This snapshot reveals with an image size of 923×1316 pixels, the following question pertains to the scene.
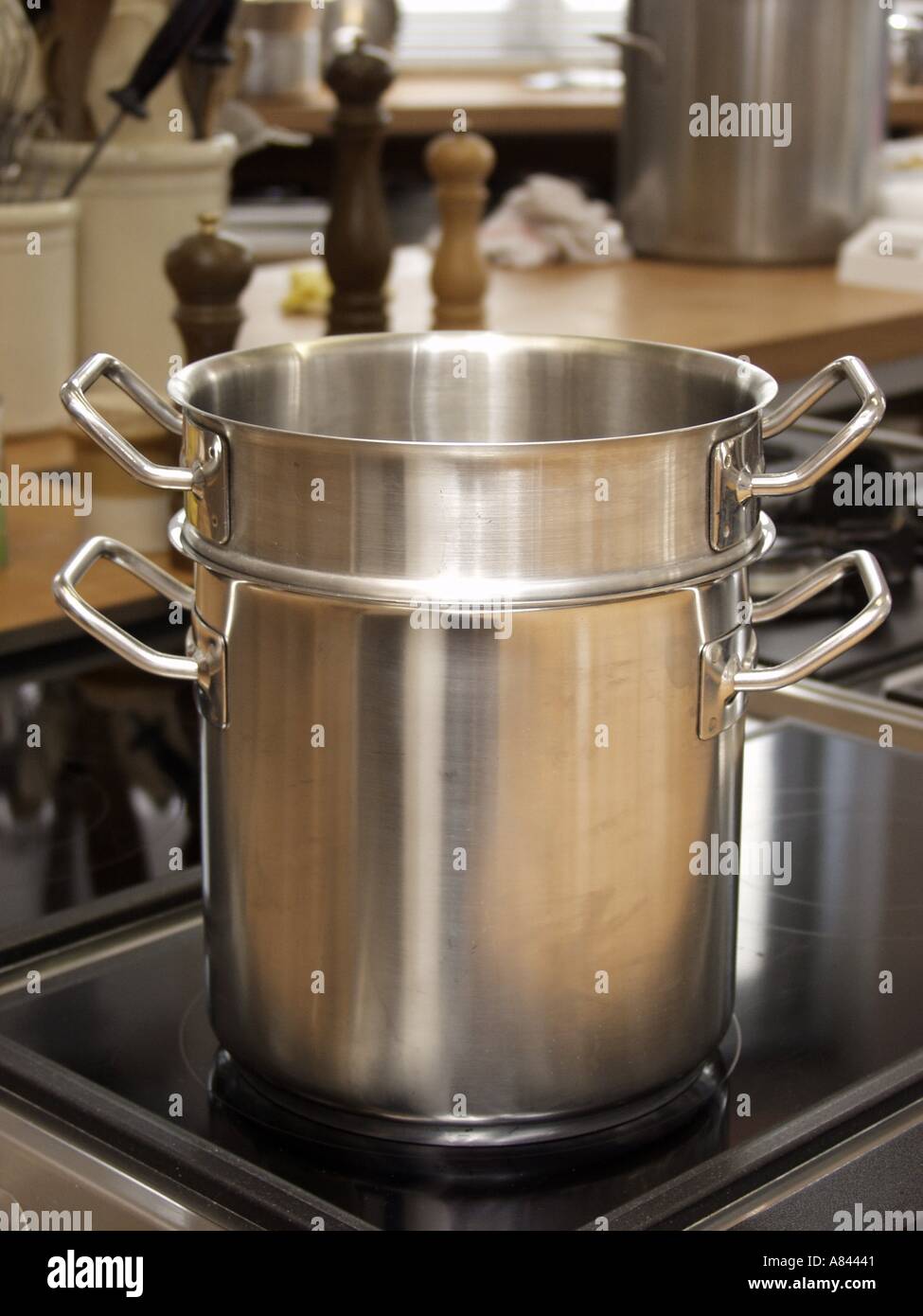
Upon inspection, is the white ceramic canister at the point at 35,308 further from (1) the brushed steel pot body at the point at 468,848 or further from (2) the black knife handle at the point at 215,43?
(1) the brushed steel pot body at the point at 468,848

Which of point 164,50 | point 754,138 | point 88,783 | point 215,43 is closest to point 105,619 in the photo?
point 88,783

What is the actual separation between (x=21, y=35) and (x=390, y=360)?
0.99 meters

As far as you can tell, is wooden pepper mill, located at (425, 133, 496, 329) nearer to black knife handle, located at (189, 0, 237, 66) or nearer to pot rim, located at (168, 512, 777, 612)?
black knife handle, located at (189, 0, 237, 66)

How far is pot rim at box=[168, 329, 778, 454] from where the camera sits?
523mm

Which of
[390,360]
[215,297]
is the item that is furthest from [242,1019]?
[215,297]

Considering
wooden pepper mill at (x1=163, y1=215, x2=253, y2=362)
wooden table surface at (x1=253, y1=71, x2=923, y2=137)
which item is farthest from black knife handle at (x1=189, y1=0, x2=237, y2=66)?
wooden table surface at (x1=253, y1=71, x2=923, y2=137)

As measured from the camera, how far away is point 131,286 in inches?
65.4

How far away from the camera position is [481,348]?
704 millimetres

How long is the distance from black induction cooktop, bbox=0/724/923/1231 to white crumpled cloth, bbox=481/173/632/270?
1.51 metres

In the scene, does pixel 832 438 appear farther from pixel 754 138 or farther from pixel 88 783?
pixel 754 138

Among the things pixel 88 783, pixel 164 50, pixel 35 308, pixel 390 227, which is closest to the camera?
pixel 88 783

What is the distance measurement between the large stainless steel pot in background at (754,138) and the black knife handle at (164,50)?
0.80 m

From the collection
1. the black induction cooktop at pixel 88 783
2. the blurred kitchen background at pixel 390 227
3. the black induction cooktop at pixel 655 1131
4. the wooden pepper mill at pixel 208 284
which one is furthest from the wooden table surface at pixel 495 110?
the black induction cooktop at pixel 655 1131

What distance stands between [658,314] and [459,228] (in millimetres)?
342
